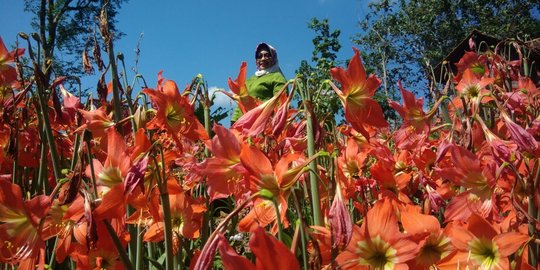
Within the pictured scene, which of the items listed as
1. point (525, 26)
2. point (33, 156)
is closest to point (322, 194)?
point (33, 156)

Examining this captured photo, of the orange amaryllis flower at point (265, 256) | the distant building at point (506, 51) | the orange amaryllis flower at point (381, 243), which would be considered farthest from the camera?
the distant building at point (506, 51)

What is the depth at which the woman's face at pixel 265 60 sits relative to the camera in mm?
6875

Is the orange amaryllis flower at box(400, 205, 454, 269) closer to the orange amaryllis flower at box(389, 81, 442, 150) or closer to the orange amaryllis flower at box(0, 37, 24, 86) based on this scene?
the orange amaryllis flower at box(389, 81, 442, 150)

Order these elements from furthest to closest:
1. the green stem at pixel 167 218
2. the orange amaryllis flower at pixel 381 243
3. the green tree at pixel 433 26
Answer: the green tree at pixel 433 26 < the green stem at pixel 167 218 < the orange amaryllis flower at pixel 381 243

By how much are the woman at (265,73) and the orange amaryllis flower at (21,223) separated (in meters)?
4.12

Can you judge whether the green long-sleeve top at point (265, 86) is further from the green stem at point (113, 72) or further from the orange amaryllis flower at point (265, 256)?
the orange amaryllis flower at point (265, 256)

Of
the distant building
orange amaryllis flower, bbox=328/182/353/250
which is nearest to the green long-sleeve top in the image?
Result: the distant building

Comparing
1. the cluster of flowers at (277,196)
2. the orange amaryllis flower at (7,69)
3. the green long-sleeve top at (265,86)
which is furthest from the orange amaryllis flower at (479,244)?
the green long-sleeve top at (265,86)

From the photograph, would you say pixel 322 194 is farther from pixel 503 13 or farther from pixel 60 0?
pixel 503 13

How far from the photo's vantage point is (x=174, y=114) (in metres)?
1.95

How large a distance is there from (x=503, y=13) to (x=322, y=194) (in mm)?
29565

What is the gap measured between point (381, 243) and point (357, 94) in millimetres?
541

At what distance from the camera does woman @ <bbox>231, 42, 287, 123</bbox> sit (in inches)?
219

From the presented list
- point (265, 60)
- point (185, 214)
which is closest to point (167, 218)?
point (185, 214)
